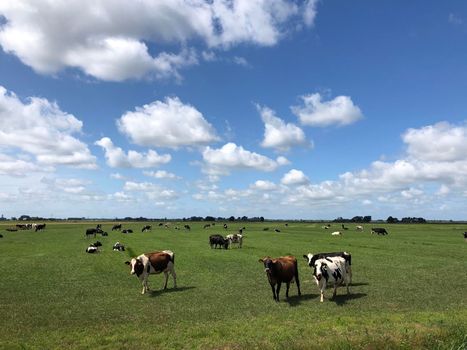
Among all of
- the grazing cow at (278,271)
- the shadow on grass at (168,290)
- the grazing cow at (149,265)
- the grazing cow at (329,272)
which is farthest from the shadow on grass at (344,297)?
the grazing cow at (149,265)

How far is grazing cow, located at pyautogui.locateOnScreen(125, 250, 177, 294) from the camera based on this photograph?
978 inches

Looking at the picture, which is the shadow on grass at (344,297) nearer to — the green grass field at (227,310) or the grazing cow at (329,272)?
the green grass field at (227,310)

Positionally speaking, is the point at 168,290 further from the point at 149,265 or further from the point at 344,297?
the point at 344,297

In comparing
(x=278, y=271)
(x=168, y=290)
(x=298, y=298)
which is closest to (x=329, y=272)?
(x=298, y=298)

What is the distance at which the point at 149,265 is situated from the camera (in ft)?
82.7

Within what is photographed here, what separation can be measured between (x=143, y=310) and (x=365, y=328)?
383 inches

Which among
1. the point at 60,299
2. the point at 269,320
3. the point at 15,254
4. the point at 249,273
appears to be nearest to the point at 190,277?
the point at 249,273

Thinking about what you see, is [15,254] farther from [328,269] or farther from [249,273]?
[328,269]

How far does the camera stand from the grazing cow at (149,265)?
24844 mm

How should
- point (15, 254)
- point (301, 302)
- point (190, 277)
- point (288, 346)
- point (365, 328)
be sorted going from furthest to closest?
point (15, 254)
point (190, 277)
point (301, 302)
point (365, 328)
point (288, 346)

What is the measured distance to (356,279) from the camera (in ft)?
88.8

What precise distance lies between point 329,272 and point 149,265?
10.4 m

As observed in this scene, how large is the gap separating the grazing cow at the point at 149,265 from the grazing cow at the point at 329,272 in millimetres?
8613

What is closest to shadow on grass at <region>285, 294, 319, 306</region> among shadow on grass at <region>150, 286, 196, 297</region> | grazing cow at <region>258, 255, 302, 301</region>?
grazing cow at <region>258, 255, 302, 301</region>
